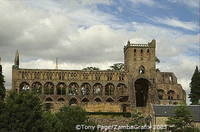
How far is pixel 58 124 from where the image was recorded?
52.8 m

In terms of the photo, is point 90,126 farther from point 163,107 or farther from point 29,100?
point 163,107

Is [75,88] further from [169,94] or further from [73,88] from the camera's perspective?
[169,94]

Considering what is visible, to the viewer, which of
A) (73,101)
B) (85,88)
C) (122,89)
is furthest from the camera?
(85,88)

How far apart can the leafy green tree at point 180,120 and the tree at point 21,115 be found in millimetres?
24934

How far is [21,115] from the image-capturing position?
4484 cm

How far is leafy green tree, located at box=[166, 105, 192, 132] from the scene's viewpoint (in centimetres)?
6425

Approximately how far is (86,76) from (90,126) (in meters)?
38.6

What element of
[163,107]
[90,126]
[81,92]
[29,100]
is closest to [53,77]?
[81,92]

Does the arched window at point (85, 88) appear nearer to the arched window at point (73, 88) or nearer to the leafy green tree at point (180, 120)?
the arched window at point (73, 88)

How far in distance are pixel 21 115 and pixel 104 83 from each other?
50.4 metres

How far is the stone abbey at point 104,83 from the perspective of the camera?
9150cm

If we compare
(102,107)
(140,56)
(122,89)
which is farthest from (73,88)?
(140,56)

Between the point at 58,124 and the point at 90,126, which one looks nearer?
the point at 58,124

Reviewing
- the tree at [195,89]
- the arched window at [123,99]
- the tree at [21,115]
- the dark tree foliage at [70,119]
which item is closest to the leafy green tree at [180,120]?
the dark tree foliage at [70,119]
